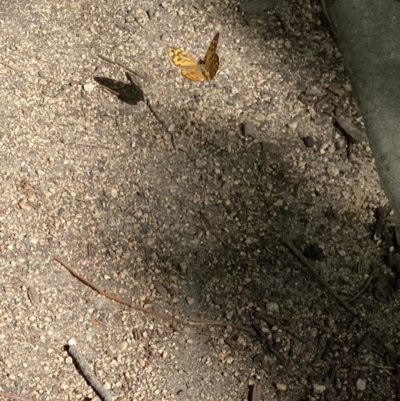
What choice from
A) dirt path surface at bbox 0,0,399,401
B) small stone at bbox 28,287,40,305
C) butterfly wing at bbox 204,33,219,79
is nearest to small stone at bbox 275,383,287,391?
dirt path surface at bbox 0,0,399,401

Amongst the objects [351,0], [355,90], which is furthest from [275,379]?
[351,0]

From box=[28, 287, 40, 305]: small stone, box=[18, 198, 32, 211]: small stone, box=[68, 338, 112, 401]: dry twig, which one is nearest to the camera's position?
box=[68, 338, 112, 401]: dry twig

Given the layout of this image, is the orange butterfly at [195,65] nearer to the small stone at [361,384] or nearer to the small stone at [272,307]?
the small stone at [272,307]

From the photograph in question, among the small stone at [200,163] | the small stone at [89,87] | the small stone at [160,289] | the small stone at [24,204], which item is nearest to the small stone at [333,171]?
the small stone at [200,163]

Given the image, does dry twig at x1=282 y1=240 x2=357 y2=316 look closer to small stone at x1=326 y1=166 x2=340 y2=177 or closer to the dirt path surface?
the dirt path surface

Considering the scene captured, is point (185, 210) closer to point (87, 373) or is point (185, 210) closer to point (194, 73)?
point (194, 73)

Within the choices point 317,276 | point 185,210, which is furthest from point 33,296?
point 317,276
